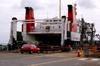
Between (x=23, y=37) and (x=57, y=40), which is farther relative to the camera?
(x=57, y=40)

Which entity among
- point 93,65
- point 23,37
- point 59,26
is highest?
point 59,26

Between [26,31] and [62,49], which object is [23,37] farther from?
[62,49]

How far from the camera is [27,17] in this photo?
40.0 m

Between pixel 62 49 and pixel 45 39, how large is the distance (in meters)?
17.6

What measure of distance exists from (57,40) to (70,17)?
8802 millimetres

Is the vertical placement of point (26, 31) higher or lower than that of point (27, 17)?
lower

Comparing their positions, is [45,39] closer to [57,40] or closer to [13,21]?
[57,40]

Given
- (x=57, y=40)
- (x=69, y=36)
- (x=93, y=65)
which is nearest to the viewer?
(x=93, y=65)

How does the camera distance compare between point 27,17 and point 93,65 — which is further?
point 27,17

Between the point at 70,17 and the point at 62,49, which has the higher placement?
the point at 70,17

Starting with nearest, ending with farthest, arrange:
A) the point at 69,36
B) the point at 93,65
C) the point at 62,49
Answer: the point at 93,65
the point at 62,49
the point at 69,36

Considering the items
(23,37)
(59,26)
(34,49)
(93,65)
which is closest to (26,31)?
(23,37)

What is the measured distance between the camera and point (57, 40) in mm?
45656

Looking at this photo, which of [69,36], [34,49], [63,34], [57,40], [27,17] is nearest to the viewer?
[34,49]
